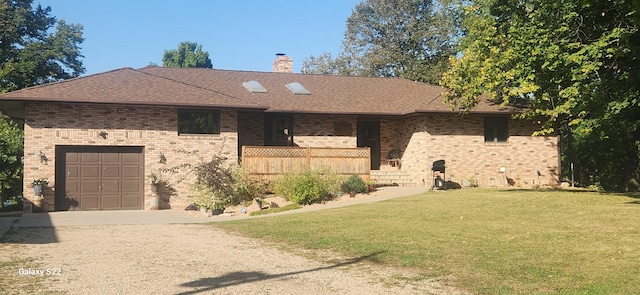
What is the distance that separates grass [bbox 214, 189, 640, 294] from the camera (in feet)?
26.6

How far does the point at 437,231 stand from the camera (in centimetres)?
1286

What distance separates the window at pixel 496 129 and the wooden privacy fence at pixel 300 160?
18.9 ft

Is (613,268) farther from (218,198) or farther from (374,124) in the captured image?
(374,124)

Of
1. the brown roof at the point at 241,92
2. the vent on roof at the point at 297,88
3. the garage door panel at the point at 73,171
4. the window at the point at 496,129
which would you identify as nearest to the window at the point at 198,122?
the brown roof at the point at 241,92

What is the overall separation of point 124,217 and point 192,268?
10524mm

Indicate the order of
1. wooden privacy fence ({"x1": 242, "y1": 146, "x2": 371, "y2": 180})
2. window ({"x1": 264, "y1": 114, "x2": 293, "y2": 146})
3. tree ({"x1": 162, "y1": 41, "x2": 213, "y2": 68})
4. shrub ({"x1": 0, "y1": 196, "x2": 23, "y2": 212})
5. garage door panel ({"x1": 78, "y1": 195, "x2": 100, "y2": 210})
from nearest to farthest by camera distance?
garage door panel ({"x1": 78, "y1": 195, "x2": 100, "y2": 210}), wooden privacy fence ({"x1": 242, "y1": 146, "x2": 371, "y2": 180}), shrub ({"x1": 0, "y1": 196, "x2": 23, "y2": 212}), window ({"x1": 264, "y1": 114, "x2": 293, "y2": 146}), tree ({"x1": 162, "y1": 41, "x2": 213, "y2": 68})

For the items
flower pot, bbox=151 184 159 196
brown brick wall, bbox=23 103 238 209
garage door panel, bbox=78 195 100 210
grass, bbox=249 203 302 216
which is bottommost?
→ grass, bbox=249 203 302 216

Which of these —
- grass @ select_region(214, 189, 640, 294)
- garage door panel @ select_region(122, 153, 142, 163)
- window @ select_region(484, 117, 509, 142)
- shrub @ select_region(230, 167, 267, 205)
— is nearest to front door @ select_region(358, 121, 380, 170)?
window @ select_region(484, 117, 509, 142)

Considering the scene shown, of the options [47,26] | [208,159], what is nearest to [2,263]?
[208,159]

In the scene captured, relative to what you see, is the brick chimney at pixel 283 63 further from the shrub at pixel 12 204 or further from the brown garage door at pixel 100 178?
the shrub at pixel 12 204

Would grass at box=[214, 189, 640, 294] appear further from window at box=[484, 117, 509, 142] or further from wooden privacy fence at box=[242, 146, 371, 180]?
window at box=[484, 117, 509, 142]

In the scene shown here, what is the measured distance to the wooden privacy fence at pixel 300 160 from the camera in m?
23.0

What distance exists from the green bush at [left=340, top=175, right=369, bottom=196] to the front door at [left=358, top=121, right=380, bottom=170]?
18.8 feet

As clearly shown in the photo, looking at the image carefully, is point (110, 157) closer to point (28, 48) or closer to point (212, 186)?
point (212, 186)
